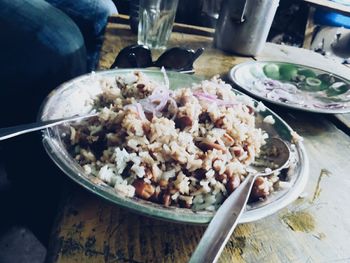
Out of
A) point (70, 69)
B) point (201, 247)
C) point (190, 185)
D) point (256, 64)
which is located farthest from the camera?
point (256, 64)

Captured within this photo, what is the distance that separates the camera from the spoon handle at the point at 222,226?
351 mm

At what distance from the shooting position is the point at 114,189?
1.38ft

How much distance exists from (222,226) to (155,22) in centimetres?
87

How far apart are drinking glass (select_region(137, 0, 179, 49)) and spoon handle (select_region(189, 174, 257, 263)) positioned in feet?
2.56

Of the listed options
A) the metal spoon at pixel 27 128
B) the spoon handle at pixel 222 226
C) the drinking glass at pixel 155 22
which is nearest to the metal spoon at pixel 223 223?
the spoon handle at pixel 222 226

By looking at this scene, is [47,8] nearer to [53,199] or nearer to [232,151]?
[53,199]

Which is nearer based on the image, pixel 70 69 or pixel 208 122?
pixel 208 122

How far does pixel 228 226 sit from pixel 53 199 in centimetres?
82

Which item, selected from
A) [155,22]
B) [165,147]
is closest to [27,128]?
[165,147]

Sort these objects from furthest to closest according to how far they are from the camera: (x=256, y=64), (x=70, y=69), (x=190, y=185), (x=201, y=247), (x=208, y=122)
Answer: (x=256, y=64), (x=70, y=69), (x=208, y=122), (x=190, y=185), (x=201, y=247)

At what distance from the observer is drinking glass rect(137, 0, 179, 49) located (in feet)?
3.63

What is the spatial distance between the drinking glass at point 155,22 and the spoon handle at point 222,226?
30.7 inches

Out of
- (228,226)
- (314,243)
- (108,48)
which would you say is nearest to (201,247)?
(228,226)

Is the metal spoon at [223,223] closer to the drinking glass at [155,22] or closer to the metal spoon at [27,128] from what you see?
the metal spoon at [27,128]
